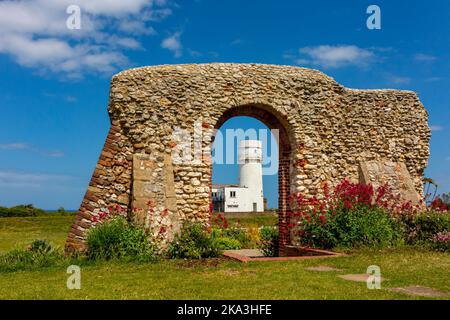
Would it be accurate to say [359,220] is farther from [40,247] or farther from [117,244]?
[40,247]

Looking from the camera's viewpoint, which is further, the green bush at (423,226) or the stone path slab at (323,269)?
the green bush at (423,226)

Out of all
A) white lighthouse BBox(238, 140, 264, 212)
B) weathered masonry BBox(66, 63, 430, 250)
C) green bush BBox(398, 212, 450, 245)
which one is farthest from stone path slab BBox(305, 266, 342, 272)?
white lighthouse BBox(238, 140, 264, 212)

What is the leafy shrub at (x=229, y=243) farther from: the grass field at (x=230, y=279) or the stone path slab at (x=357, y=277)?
the stone path slab at (x=357, y=277)

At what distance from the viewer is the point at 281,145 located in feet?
41.5

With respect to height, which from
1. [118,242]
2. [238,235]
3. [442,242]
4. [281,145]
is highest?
[281,145]

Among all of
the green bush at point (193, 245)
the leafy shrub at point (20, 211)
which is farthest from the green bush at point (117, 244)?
the leafy shrub at point (20, 211)

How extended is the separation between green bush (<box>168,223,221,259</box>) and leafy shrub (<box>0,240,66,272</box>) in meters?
2.28

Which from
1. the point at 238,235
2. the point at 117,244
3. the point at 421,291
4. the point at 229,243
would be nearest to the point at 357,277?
the point at 421,291

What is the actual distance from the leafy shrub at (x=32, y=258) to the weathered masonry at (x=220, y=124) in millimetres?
609

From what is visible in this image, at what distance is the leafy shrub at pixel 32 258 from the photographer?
8674 mm

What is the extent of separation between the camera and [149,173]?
1048 cm

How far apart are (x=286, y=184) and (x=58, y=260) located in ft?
20.3

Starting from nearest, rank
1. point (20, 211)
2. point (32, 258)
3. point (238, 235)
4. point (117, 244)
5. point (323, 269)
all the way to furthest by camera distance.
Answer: point (323, 269) < point (32, 258) < point (117, 244) < point (238, 235) < point (20, 211)

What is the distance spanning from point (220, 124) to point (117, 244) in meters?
4.30
